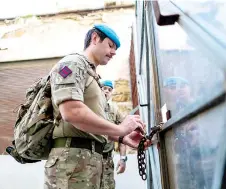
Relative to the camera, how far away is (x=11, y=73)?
13.3ft

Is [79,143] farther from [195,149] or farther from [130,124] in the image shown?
[195,149]

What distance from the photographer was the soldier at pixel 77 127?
50.1 inches

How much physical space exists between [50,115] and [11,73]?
2.82 m

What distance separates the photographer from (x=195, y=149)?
0.80m

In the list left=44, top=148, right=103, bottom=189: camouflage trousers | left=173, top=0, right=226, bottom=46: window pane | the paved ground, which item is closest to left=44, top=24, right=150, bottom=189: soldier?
left=44, top=148, right=103, bottom=189: camouflage trousers

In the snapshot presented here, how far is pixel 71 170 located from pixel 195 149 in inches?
27.5

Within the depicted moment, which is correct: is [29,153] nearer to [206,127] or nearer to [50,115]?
[50,115]

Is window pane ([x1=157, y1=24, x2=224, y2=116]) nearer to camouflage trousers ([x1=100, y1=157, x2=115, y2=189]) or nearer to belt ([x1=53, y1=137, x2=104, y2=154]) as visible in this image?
belt ([x1=53, y1=137, x2=104, y2=154])

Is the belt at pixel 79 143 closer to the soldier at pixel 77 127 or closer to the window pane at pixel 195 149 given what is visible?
the soldier at pixel 77 127

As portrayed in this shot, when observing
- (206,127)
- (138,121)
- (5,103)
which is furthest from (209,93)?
(5,103)

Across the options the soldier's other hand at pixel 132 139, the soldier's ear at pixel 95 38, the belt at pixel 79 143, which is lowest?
the belt at pixel 79 143

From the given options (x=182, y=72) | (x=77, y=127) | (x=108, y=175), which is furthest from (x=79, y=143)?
(x=182, y=72)

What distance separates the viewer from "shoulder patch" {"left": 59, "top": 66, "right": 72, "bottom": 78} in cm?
131

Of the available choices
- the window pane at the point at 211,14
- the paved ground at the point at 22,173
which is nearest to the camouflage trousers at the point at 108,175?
the window pane at the point at 211,14
